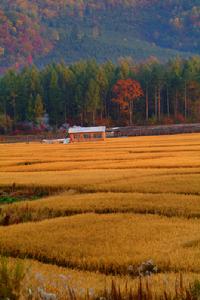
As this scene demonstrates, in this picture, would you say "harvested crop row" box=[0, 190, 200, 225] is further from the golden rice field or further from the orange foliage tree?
the orange foliage tree

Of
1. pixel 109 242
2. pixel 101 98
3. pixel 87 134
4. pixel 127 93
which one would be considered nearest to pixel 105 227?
pixel 109 242

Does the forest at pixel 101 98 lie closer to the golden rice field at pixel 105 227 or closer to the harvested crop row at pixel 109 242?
the golden rice field at pixel 105 227

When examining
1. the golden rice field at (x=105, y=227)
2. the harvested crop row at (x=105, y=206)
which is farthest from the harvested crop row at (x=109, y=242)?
the harvested crop row at (x=105, y=206)

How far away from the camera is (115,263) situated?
11.1m

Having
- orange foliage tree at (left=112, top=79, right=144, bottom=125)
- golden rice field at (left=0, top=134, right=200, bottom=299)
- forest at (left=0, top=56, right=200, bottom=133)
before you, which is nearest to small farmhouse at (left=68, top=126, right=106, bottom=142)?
forest at (left=0, top=56, right=200, bottom=133)

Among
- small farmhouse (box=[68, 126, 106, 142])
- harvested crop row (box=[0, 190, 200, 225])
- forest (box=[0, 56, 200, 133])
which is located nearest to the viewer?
harvested crop row (box=[0, 190, 200, 225])

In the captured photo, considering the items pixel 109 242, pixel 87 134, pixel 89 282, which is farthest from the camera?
pixel 87 134

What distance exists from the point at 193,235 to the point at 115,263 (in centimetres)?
278

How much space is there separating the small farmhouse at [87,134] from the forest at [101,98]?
23816 millimetres

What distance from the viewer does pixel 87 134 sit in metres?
85.1

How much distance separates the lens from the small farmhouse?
270 feet

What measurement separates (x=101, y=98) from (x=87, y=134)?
32138 mm

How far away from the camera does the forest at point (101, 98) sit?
355 ft

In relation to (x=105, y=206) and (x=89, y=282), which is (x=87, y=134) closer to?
(x=105, y=206)
